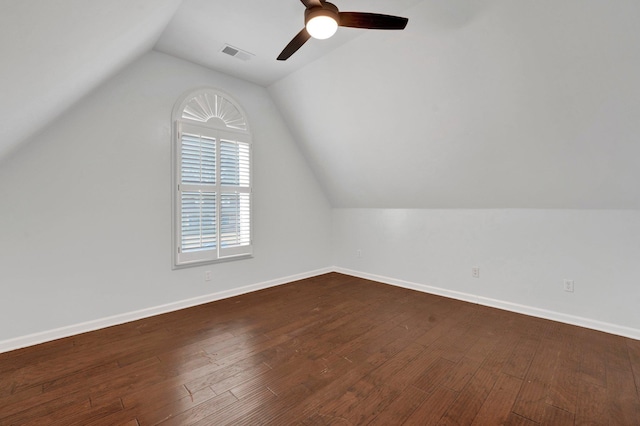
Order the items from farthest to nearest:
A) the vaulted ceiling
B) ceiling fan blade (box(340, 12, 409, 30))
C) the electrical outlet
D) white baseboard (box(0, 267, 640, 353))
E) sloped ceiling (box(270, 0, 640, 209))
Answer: the electrical outlet → white baseboard (box(0, 267, 640, 353)) → sloped ceiling (box(270, 0, 640, 209)) → ceiling fan blade (box(340, 12, 409, 30)) → the vaulted ceiling

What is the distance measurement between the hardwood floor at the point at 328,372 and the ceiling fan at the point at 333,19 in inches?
95.2

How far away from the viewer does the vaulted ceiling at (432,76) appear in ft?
5.87

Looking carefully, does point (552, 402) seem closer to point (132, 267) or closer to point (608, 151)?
point (608, 151)

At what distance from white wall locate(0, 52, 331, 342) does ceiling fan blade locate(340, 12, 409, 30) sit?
2.31m

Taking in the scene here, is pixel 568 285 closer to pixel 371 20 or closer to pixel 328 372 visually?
pixel 328 372

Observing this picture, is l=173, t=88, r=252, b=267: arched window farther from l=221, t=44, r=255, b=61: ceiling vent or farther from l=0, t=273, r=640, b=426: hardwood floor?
l=0, t=273, r=640, b=426: hardwood floor

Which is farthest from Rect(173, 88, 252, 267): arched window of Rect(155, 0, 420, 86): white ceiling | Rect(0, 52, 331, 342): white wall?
Rect(155, 0, 420, 86): white ceiling

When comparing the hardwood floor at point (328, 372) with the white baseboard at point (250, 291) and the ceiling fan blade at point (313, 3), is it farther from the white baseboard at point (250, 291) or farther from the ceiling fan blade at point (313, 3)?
the ceiling fan blade at point (313, 3)

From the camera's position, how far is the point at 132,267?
3047 mm

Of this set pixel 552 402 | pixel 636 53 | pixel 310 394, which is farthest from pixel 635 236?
pixel 310 394

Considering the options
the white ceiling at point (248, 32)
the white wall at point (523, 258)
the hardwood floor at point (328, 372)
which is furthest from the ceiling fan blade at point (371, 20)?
the white wall at point (523, 258)

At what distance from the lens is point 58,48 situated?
5.04 feet

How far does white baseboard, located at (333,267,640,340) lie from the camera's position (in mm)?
2719

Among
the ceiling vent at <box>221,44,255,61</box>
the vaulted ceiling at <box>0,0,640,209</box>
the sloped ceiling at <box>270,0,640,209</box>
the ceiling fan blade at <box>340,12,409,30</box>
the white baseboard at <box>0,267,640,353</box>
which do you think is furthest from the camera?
→ the ceiling vent at <box>221,44,255,61</box>
